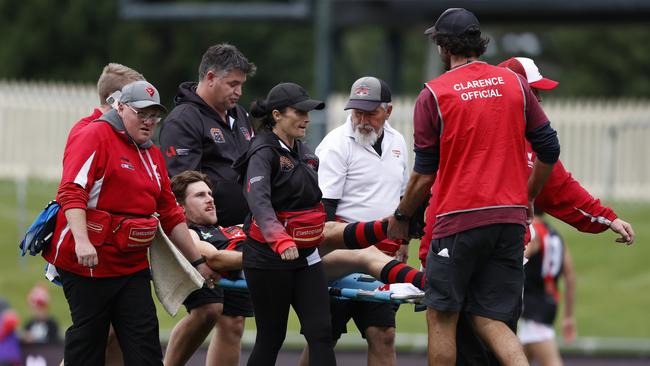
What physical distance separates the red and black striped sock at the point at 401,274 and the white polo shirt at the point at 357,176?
1.25ft

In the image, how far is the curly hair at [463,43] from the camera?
6.58 m

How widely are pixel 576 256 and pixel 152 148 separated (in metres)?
14.0

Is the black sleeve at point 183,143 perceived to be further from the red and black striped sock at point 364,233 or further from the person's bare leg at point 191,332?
the red and black striped sock at point 364,233

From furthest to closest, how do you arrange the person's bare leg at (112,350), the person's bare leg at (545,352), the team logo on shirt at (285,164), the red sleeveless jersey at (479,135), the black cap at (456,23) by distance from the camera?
the person's bare leg at (545,352), the person's bare leg at (112,350), the team logo on shirt at (285,164), the black cap at (456,23), the red sleeveless jersey at (479,135)

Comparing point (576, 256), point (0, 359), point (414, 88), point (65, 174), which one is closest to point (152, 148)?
point (65, 174)

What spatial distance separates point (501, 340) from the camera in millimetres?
6652

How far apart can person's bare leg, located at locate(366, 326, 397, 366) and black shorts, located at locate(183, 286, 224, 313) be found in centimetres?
93

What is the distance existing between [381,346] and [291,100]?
5.60 ft

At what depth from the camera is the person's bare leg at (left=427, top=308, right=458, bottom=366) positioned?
6.70 meters

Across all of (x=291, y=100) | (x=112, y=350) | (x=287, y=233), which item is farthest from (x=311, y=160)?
(x=112, y=350)

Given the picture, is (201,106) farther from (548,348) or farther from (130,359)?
(548,348)

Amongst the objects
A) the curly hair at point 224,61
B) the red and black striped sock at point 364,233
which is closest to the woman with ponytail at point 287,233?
the red and black striped sock at point 364,233

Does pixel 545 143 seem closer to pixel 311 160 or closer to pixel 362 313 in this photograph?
pixel 311 160

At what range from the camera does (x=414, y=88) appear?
3878cm
